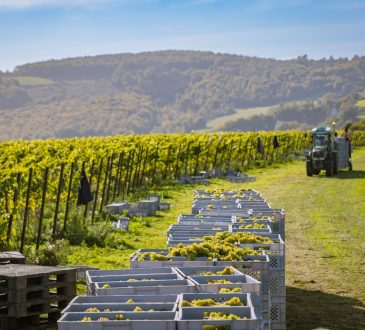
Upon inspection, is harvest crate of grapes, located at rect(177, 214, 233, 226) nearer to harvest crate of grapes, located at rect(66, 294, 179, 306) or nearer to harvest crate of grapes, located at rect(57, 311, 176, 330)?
harvest crate of grapes, located at rect(66, 294, 179, 306)

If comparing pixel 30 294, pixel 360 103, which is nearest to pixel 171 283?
pixel 30 294

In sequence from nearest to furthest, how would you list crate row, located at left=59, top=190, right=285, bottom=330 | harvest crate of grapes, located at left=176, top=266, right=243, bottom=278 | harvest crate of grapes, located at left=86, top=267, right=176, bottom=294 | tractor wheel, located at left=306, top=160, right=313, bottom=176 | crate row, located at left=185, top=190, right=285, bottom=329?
crate row, located at left=59, top=190, right=285, bottom=330 → harvest crate of grapes, located at left=86, top=267, right=176, bottom=294 → harvest crate of grapes, located at left=176, top=266, right=243, bottom=278 → crate row, located at left=185, top=190, right=285, bottom=329 → tractor wheel, located at left=306, top=160, right=313, bottom=176

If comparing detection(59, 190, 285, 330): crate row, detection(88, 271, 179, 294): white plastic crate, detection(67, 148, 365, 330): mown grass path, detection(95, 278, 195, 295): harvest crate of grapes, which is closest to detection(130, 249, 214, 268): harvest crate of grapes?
detection(59, 190, 285, 330): crate row

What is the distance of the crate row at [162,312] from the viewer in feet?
18.8

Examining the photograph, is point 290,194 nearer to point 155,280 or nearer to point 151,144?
point 151,144

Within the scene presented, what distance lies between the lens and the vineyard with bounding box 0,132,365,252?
16.5 metres

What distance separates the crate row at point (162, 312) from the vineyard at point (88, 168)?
8.13m

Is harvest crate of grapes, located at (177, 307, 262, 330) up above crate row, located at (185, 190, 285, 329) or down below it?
above

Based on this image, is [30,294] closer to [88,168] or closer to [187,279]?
[187,279]

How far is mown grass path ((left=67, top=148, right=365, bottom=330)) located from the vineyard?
133 cm

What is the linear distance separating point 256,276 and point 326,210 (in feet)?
51.2

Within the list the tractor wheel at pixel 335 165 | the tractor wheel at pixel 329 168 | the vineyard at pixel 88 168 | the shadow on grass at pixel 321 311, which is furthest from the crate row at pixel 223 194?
the tractor wheel at pixel 335 165

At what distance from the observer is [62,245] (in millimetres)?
15055

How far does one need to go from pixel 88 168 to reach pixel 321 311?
14237 mm
